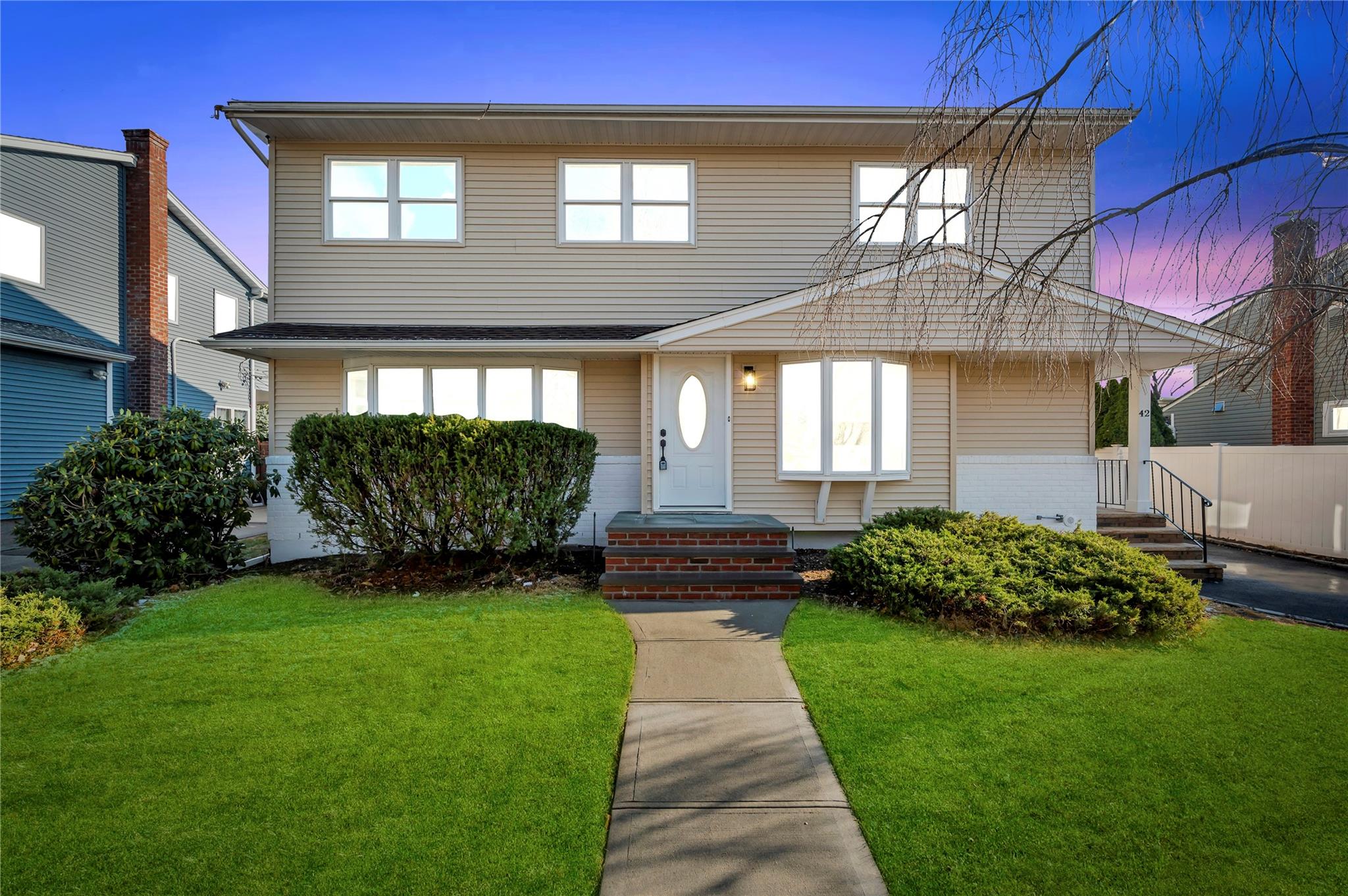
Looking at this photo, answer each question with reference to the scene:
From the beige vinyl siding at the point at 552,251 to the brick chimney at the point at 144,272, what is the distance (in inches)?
323

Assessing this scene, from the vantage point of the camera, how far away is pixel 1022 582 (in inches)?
218

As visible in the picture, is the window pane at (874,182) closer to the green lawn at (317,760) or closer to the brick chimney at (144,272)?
the green lawn at (317,760)

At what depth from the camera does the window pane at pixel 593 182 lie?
9.73m

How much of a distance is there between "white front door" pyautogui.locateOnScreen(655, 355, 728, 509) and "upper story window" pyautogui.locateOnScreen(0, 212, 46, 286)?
44.5 ft

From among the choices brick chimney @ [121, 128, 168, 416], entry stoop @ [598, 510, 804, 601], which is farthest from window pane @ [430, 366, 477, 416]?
brick chimney @ [121, 128, 168, 416]

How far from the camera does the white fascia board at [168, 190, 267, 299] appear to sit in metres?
16.1

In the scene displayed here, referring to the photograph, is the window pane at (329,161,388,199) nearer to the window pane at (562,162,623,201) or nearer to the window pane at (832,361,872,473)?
the window pane at (562,162,623,201)

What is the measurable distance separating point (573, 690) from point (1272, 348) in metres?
4.43

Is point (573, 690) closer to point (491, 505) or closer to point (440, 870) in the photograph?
point (440, 870)

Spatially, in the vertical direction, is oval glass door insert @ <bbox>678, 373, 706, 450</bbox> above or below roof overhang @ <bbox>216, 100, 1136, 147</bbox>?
below

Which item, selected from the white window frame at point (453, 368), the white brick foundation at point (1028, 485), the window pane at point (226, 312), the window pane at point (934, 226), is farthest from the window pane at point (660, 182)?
the window pane at point (226, 312)

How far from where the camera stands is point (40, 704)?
3955 mm

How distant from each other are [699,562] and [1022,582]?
9.94 feet

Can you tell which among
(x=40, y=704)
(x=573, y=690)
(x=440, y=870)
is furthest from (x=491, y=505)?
(x=440, y=870)
